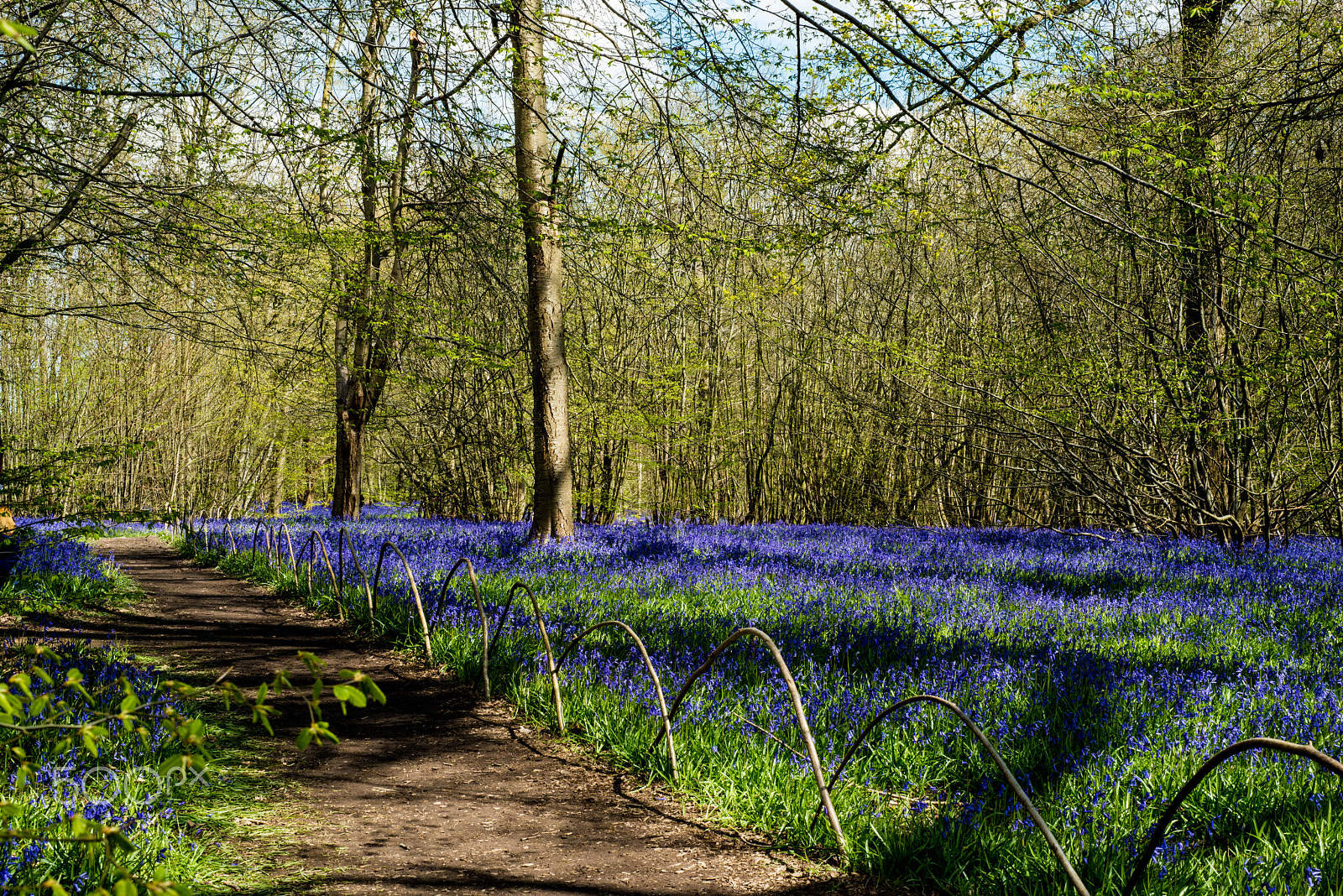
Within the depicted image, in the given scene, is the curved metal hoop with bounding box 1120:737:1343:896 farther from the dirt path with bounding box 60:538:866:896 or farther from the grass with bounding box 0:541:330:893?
the grass with bounding box 0:541:330:893

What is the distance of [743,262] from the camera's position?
19344 mm

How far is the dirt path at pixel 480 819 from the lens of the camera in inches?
129

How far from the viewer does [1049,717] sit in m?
4.30

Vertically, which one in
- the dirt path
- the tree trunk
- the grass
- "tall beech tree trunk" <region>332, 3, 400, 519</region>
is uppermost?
"tall beech tree trunk" <region>332, 3, 400, 519</region>

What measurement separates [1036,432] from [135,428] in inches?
928

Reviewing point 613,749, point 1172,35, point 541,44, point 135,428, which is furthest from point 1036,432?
point 135,428

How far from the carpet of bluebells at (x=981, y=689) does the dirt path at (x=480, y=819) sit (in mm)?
243

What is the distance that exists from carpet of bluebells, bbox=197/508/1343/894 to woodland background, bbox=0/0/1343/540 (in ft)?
7.46

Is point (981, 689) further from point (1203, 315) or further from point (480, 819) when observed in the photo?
point (1203, 315)

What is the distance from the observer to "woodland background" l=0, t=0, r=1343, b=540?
5977mm

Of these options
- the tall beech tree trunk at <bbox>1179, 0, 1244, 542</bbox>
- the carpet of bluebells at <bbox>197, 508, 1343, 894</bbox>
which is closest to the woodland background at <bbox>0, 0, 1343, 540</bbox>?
the tall beech tree trunk at <bbox>1179, 0, 1244, 542</bbox>
